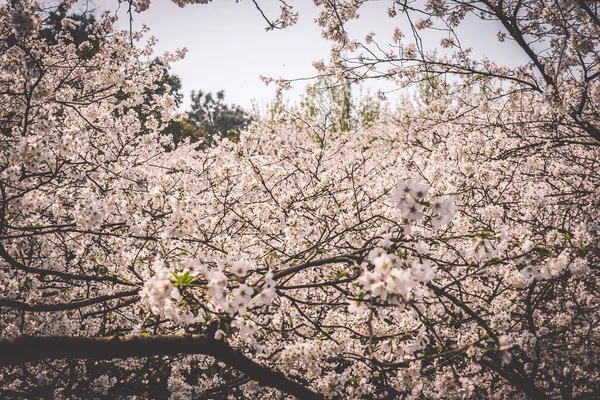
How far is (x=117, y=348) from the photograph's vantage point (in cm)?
168

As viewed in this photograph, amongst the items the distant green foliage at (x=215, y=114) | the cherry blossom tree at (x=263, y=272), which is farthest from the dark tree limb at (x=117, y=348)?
the distant green foliage at (x=215, y=114)

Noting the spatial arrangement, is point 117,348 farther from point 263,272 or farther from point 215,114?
point 215,114

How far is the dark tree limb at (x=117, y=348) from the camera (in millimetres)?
1414

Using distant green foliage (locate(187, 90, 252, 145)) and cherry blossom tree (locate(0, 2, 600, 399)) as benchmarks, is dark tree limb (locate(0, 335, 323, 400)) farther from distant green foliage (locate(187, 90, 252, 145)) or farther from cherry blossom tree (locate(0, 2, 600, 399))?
distant green foliage (locate(187, 90, 252, 145))

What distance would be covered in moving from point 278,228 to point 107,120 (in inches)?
156

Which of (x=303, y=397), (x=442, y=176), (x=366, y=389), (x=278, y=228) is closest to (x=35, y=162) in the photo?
(x=303, y=397)

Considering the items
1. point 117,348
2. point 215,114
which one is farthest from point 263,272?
point 215,114

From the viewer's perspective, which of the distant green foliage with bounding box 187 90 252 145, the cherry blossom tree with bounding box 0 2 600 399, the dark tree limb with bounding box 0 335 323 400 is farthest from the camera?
the distant green foliage with bounding box 187 90 252 145

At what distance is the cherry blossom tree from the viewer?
2.00 meters

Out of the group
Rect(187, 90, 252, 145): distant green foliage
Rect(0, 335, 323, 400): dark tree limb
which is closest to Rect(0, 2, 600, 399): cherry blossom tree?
Rect(0, 335, 323, 400): dark tree limb

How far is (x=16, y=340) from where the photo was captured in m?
1.41

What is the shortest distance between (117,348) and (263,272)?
1.12 m

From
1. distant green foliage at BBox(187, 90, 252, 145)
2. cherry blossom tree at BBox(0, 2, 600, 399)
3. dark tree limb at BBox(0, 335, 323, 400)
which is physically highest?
distant green foliage at BBox(187, 90, 252, 145)

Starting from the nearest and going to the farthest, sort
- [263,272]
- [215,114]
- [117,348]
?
[117,348]
[263,272]
[215,114]
